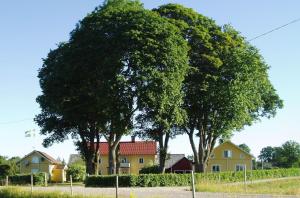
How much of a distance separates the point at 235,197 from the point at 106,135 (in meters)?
31.0

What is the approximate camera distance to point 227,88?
47.2 metres

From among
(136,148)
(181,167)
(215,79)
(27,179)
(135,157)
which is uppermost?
(215,79)

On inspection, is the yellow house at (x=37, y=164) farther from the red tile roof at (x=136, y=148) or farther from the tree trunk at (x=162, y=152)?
the tree trunk at (x=162, y=152)

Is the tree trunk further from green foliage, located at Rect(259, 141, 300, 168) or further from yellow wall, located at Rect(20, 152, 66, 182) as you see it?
green foliage, located at Rect(259, 141, 300, 168)

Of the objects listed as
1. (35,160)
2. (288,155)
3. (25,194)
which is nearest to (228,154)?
(35,160)

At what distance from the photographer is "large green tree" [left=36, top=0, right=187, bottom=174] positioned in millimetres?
40438

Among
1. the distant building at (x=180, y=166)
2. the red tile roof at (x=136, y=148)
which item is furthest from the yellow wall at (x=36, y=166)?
the distant building at (x=180, y=166)

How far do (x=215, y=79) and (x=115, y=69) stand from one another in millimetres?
10848

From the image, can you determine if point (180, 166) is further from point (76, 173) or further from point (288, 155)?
point (288, 155)

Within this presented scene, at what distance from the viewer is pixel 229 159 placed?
287 feet

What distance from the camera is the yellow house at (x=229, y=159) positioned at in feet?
285

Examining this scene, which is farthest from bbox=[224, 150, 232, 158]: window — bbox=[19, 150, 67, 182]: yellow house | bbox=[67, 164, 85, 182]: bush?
bbox=[67, 164, 85, 182]: bush

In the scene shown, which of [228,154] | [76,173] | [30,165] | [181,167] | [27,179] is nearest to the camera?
[27,179]

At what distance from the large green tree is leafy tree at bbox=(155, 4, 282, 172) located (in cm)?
485
